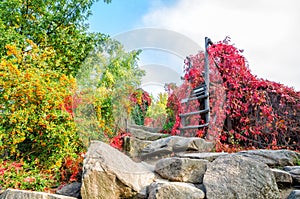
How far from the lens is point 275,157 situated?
11.9ft

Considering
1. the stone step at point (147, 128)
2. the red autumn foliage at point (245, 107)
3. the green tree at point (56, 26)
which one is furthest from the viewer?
the stone step at point (147, 128)

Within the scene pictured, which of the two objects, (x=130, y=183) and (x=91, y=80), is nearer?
(x=130, y=183)

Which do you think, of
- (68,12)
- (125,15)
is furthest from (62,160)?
(68,12)

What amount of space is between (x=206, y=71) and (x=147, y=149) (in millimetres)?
2319

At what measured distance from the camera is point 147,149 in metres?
4.96

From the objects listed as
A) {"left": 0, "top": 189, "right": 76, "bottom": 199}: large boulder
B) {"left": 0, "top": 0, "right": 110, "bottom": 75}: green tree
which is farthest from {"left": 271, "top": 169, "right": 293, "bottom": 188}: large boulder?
{"left": 0, "top": 0, "right": 110, "bottom": 75}: green tree

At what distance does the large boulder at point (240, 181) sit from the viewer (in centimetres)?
279

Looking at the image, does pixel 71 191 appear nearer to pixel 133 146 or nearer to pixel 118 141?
pixel 133 146

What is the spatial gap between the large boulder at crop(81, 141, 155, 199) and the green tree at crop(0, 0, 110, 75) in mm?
3360

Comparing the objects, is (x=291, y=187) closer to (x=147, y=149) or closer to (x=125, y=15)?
(x=147, y=149)

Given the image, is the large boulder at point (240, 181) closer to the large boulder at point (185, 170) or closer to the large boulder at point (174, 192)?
the large boulder at point (174, 192)

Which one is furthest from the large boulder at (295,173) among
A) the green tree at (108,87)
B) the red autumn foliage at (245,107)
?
the green tree at (108,87)

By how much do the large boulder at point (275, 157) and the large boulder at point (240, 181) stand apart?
595 millimetres

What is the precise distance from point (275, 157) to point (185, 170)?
1258mm
